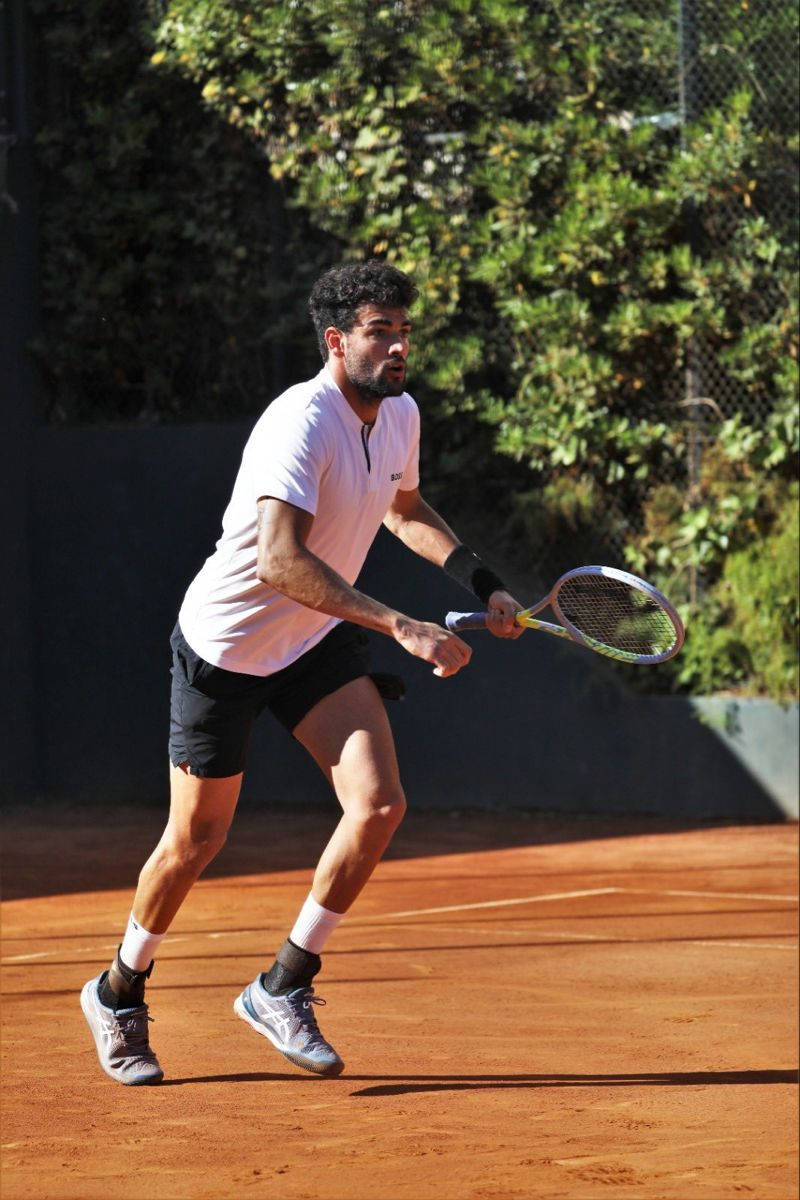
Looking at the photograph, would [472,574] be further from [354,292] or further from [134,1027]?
[134,1027]

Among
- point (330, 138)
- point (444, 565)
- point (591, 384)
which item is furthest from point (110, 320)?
point (444, 565)

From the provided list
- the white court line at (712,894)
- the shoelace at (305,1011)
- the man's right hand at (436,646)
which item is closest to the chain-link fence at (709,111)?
the white court line at (712,894)

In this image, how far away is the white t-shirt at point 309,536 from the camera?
430 cm

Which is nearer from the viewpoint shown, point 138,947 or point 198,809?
point 198,809

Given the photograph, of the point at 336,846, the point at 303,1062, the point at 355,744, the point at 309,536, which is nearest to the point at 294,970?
the point at 303,1062

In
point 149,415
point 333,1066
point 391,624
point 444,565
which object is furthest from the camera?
point 149,415

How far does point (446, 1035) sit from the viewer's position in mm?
5113

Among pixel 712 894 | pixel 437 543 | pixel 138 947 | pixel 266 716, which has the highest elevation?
pixel 437 543

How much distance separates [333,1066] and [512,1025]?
0.98 meters

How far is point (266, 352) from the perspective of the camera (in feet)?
38.3

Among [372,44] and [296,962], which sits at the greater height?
[372,44]

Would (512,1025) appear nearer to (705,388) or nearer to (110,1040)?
(110,1040)

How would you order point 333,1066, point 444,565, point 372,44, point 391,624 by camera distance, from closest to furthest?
point 391,624 < point 333,1066 < point 444,565 < point 372,44

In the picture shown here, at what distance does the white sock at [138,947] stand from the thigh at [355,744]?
580 mm
